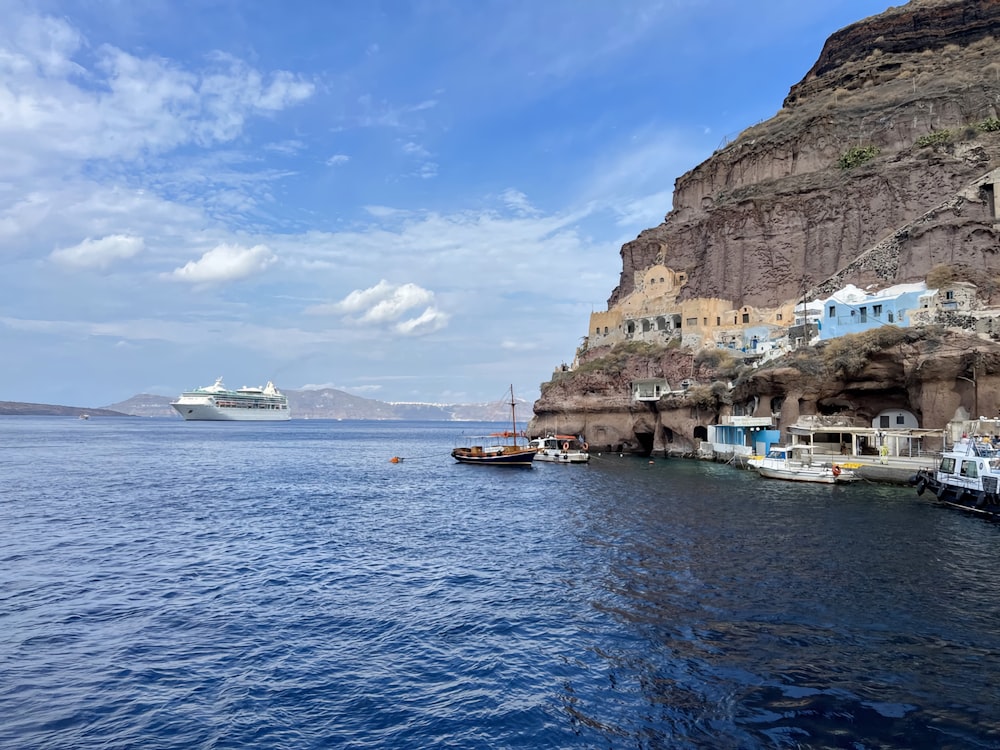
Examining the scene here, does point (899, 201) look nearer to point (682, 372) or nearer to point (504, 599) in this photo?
point (682, 372)

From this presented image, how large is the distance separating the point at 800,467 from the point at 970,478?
15.2 m

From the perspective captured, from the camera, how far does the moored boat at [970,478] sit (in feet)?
114

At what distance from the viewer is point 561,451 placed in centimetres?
7438

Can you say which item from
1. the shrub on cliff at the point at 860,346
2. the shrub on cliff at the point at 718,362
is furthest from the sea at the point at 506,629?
the shrub on cliff at the point at 718,362

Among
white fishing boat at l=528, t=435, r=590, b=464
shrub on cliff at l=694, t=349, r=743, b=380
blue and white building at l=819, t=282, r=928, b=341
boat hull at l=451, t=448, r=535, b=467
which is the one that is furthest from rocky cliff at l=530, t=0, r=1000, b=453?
boat hull at l=451, t=448, r=535, b=467

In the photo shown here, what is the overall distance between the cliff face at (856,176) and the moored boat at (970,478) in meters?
37.9

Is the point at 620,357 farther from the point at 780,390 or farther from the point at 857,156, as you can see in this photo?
the point at 857,156

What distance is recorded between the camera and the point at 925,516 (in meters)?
34.7

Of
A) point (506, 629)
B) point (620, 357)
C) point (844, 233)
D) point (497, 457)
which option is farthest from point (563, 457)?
point (506, 629)

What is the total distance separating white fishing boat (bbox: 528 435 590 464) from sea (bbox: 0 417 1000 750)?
32.9m

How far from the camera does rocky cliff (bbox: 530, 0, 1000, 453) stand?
191 feet

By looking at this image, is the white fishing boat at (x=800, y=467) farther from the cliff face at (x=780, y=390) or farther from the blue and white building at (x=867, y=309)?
the blue and white building at (x=867, y=309)

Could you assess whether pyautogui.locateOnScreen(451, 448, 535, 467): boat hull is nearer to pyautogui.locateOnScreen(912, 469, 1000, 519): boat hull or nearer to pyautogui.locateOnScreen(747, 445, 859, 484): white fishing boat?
pyautogui.locateOnScreen(747, 445, 859, 484): white fishing boat

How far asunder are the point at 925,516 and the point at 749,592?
789 inches
